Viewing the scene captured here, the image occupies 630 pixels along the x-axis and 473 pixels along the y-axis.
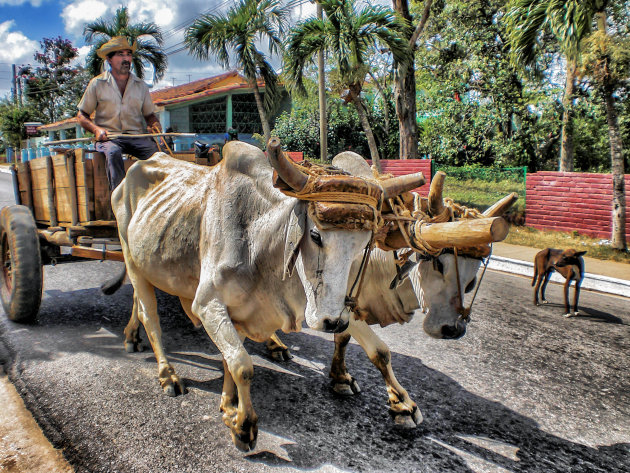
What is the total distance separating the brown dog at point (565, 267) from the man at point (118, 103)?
513 centimetres

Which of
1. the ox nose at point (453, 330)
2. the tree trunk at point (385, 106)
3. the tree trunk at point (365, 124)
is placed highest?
the tree trunk at point (385, 106)

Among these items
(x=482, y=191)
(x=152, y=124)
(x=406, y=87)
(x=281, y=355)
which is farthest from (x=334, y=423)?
(x=482, y=191)

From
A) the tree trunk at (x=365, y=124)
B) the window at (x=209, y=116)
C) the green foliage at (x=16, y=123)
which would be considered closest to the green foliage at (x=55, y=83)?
the green foliage at (x=16, y=123)

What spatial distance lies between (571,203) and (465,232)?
10.8m

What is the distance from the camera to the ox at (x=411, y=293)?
3416 millimetres

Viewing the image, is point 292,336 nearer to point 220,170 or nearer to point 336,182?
point 220,170

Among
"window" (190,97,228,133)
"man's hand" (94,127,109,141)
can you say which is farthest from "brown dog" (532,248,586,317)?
"window" (190,97,228,133)

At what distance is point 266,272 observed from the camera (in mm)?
3189

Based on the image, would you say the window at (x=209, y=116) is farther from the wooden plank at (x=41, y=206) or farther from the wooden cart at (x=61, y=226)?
the wooden cart at (x=61, y=226)

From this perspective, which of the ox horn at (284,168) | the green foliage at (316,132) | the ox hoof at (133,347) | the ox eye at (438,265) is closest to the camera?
the ox horn at (284,168)

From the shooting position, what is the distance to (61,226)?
5.43 meters

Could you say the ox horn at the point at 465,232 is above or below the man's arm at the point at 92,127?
below

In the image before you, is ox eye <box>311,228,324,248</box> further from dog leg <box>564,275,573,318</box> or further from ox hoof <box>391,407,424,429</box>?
dog leg <box>564,275,573,318</box>

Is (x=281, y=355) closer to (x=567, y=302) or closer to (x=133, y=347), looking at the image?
(x=133, y=347)
